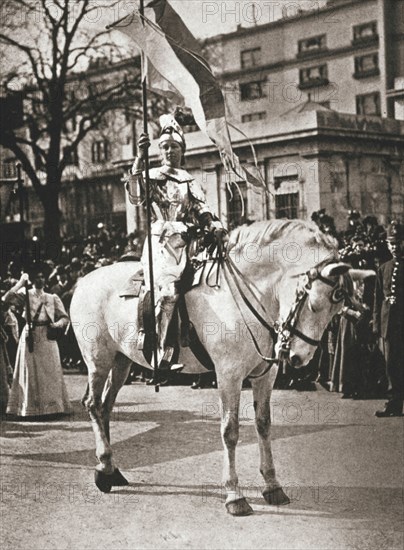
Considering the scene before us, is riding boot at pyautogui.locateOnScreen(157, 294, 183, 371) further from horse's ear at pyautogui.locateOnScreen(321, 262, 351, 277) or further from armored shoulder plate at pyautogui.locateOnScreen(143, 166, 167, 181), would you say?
horse's ear at pyautogui.locateOnScreen(321, 262, 351, 277)

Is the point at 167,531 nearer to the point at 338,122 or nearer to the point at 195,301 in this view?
the point at 195,301

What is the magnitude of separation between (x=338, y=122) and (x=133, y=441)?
7.38 meters

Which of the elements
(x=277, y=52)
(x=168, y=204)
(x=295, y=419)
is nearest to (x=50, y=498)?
(x=168, y=204)

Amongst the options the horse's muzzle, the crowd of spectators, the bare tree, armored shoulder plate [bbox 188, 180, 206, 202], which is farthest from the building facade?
the horse's muzzle

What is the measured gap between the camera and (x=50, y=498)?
630 centimetres

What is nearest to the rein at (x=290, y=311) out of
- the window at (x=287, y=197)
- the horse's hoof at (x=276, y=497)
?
the horse's hoof at (x=276, y=497)

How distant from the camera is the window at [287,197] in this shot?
44.4 ft

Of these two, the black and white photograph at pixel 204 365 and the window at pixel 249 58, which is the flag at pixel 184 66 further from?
the window at pixel 249 58

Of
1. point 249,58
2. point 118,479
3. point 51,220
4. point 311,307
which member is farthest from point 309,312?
point 249,58

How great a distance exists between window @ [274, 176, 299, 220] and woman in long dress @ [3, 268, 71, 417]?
4495mm

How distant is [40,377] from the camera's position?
1071 centimetres

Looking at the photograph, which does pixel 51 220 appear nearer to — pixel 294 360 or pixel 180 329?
pixel 180 329

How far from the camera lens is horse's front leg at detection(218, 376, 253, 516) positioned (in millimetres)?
5594

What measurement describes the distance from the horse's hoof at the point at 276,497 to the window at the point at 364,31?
14.1 meters
